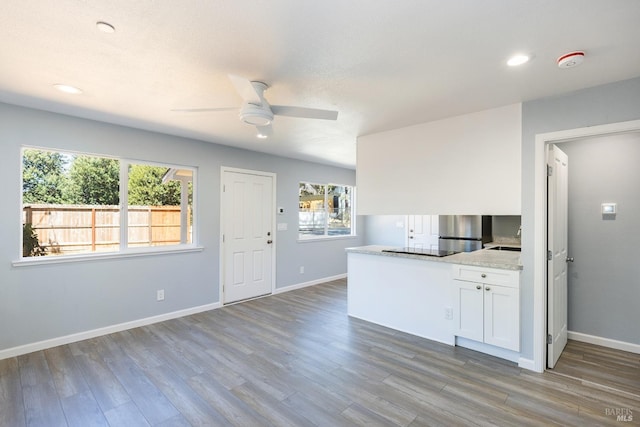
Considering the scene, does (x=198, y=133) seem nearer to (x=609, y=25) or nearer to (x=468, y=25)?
(x=468, y=25)

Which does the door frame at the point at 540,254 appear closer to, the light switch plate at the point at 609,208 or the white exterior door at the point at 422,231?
the light switch plate at the point at 609,208

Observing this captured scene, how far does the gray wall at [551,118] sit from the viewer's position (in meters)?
2.33

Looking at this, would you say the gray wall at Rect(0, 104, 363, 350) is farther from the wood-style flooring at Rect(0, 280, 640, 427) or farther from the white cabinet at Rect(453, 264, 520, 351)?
the white cabinet at Rect(453, 264, 520, 351)

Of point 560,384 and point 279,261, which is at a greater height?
point 279,261

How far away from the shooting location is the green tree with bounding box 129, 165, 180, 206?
3.79m

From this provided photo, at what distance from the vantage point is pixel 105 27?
1.71 meters

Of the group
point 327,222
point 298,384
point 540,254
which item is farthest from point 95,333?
point 540,254

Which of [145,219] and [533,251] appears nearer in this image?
[533,251]

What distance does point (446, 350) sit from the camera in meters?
3.06

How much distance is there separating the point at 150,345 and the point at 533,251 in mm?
3868

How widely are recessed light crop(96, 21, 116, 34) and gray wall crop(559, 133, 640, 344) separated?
4287 mm

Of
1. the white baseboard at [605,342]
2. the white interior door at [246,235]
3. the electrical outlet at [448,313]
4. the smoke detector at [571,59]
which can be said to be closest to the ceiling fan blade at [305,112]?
the smoke detector at [571,59]

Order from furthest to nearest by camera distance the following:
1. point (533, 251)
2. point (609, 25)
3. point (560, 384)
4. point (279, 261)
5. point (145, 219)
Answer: point (279, 261), point (145, 219), point (533, 251), point (560, 384), point (609, 25)

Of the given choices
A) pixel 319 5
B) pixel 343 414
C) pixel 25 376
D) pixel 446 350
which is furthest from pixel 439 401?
pixel 25 376
